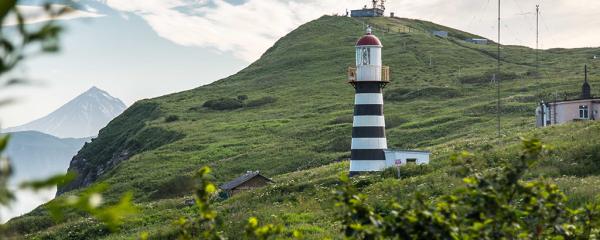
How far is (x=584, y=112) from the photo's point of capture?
170ft

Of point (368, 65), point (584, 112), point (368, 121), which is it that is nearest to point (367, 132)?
point (368, 121)

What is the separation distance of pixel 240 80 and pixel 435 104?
58.6 meters

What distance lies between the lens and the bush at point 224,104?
352ft

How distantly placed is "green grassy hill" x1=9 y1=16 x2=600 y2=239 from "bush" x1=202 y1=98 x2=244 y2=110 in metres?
0.30

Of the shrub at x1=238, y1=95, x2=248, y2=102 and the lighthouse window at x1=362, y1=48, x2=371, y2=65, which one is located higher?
the lighthouse window at x1=362, y1=48, x2=371, y2=65

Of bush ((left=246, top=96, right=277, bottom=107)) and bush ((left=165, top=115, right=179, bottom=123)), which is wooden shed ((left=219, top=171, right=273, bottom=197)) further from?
bush ((left=246, top=96, right=277, bottom=107))

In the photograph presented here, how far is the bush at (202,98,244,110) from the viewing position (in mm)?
107375

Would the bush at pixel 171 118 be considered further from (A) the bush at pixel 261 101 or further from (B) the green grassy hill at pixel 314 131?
(A) the bush at pixel 261 101

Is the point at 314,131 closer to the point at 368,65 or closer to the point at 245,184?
the point at 245,184

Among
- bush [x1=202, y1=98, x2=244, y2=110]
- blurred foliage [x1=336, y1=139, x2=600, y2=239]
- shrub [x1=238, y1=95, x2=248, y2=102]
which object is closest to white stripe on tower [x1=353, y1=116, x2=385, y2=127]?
blurred foliage [x1=336, y1=139, x2=600, y2=239]

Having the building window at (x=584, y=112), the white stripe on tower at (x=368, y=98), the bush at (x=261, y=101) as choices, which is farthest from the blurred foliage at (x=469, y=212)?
the bush at (x=261, y=101)

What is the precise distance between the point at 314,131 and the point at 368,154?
42067mm

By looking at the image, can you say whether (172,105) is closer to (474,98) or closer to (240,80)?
(240,80)

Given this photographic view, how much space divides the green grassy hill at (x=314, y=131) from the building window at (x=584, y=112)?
364 cm
